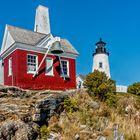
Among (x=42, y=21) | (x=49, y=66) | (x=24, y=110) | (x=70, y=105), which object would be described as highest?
(x=42, y=21)

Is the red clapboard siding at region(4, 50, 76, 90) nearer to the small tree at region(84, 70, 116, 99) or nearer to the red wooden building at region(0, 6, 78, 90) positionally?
the red wooden building at region(0, 6, 78, 90)

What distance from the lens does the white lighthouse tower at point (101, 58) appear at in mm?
35909

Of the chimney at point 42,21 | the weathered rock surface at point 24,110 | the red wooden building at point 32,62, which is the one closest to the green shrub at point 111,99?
the weathered rock surface at point 24,110

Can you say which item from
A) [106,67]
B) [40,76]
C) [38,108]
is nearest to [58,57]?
[40,76]

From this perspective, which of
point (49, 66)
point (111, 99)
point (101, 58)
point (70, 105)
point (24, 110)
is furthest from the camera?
point (101, 58)

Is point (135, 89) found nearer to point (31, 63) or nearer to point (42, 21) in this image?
point (31, 63)

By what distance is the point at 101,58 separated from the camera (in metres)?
36.5

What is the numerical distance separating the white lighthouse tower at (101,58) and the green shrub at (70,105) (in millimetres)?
15902

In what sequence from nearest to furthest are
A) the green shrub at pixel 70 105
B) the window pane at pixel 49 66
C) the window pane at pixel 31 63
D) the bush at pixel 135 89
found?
the green shrub at pixel 70 105, the window pane at pixel 31 63, the window pane at pixel 49 66, the bush at pixel 135 89

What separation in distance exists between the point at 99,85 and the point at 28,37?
6.14 metres

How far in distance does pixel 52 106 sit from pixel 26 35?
281 inches

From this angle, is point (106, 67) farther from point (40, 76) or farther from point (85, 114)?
point (85, 114)

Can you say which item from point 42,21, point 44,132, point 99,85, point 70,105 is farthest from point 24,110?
point 42,21

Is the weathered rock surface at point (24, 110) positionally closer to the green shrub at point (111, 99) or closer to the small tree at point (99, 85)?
the small tree at point (99, 85)
